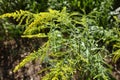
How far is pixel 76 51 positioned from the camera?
2.30 meters

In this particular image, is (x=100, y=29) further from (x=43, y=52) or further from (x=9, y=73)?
(x=9, y=73)

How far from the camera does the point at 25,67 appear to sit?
3357 mm

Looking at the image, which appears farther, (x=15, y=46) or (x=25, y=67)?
A: (x=15, y=46)

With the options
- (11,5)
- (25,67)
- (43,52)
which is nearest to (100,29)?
(43,52)

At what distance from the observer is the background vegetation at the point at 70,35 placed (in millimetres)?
2250

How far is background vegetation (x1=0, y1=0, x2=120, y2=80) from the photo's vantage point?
2250mm

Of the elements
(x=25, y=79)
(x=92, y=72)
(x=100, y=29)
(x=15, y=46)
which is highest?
(x=100, y=29)

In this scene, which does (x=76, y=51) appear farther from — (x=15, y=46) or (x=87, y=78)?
(x=15, y=46)

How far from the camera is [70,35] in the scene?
8.09 ft

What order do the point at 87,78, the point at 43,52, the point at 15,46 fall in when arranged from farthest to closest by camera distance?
the point at 15,46 → the point at 87,78 → the point at 43,52

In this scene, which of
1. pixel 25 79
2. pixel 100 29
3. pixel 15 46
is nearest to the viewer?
pixel 100 29

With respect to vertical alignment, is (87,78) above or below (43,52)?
below

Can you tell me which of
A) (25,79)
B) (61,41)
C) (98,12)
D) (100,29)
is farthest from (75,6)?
(61,41)

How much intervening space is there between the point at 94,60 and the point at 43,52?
44cm
